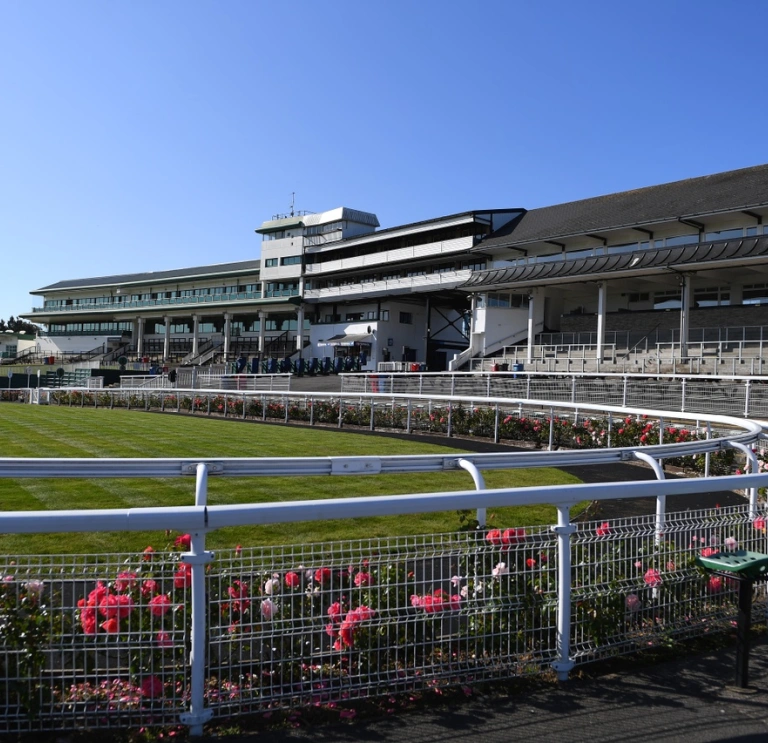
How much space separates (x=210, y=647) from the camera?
2.97 m

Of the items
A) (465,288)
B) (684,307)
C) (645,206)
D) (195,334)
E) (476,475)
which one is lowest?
(476,475)

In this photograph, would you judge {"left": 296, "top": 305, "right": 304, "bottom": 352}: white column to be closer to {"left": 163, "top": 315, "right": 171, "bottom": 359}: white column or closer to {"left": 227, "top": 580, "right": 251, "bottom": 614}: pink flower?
{"left": 163, "top": 315, "right": 171, "bottom": 359}: white column

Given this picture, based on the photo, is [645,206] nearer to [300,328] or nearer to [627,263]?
[627,263]

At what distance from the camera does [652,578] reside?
3.88 metres

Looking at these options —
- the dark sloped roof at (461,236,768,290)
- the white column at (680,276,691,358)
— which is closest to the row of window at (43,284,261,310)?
the dark sloped roof at (461,236,768,290)

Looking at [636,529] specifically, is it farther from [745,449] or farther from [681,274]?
[681,274]

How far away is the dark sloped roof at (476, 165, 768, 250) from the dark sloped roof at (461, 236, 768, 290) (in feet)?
7.58

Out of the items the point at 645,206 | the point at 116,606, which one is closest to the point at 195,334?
the point at 645,206

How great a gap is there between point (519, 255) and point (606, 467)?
2795 centimetres

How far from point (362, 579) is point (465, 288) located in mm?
33724

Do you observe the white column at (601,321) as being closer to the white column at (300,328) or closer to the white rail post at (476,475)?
the white column at (300,328)

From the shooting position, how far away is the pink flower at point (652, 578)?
3869 mm

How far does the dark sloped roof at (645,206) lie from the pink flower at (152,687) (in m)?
30.3

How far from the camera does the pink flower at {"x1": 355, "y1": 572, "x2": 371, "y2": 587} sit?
3.27 meters
